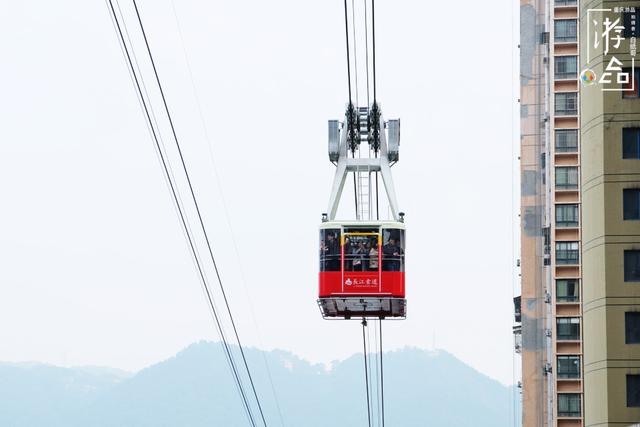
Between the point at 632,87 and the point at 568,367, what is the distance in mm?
46226

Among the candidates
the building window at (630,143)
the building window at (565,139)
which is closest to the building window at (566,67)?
the building window at (565,139)

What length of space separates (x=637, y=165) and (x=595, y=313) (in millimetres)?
6225

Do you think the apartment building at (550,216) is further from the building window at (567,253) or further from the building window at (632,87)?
the building window at (632,87)

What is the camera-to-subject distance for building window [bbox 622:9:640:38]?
201ft

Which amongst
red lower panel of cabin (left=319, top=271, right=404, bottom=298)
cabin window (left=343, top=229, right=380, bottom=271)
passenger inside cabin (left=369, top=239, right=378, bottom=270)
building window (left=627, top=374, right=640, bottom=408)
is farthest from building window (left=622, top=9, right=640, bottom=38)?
building window (left=627, top=374, right=640, bottom=408)

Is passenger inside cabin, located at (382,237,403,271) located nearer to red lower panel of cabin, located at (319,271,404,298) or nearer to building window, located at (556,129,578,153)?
red lower panel of cabin, located at (319,271,404,298)

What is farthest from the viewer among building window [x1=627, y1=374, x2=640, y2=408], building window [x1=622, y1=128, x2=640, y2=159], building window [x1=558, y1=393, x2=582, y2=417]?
building window [x1=558, y1=393, x2=582, y2=417]

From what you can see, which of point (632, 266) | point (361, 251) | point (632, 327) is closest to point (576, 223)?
point (632, 266)

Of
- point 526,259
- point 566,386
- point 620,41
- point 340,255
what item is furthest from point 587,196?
point 526,259

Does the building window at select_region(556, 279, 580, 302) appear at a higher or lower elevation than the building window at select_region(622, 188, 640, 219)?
higher

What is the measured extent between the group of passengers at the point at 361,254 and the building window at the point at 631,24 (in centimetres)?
1287

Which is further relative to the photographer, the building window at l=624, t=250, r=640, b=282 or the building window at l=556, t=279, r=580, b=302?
the building window at l=556, t=279, r=580, b=302

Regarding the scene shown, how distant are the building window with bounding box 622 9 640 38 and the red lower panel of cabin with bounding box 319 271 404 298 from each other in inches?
534

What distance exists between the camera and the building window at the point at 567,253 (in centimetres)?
10638
